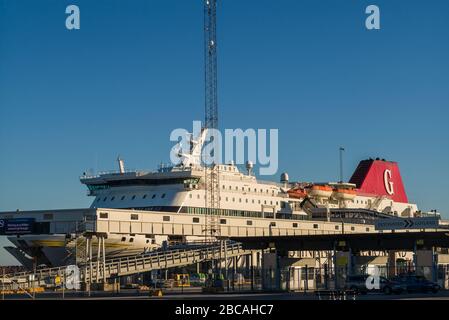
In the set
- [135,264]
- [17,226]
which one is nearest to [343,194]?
[17,226]

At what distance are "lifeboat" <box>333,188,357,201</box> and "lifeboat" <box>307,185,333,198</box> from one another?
3.96 feet

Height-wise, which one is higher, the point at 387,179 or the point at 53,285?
the point at 387,179

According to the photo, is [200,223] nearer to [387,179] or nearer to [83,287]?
[83,287]

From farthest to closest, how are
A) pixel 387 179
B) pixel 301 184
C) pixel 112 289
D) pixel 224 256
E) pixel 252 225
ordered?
pixel 387 179
pixel 301 184
pixel 252 225
pixel 224 256
pixel 112 289

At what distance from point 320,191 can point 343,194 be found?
5.03 m

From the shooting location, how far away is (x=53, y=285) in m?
65.2

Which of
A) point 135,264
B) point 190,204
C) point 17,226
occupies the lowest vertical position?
point 135,264

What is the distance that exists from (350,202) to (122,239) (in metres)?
52.3

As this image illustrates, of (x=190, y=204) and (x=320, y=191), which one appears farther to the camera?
(x=320, y=191)

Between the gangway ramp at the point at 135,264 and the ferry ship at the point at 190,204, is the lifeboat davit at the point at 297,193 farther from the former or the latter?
the gangway ramp at the point at 135,264

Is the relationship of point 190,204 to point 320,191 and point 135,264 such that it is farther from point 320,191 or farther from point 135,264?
point 320,191

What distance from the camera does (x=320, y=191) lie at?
11944 centimetres

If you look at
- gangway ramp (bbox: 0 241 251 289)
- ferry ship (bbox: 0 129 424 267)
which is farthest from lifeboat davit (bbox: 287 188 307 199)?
gangway ramp (bbox: 0 241 251 289)
